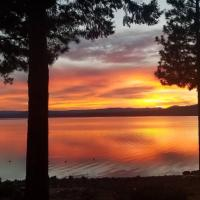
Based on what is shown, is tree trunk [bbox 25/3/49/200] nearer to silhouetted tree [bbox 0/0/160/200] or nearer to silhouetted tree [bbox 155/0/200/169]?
silhouetted tree [bbox 0/0/160/200]

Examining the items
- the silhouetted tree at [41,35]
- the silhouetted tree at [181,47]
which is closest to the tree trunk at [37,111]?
the silhouetted tree at [41,35]

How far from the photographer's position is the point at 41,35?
1102 centimetres

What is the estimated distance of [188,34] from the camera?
24.2m

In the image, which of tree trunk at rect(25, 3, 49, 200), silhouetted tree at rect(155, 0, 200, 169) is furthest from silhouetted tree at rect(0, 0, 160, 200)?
silhouetted tree at rect(155, 0, 200, 169)

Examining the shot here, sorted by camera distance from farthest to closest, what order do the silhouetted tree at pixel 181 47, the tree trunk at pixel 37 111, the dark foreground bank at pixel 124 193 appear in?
1. the silhouetted tree at pixel 181 47
2. the dark foreground bank at pixel 124 193
3. the tree trunk at pixel 37 111

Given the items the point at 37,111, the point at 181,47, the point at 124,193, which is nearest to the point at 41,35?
the point at 37,111

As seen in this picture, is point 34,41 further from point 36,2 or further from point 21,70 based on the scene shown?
point 21,70

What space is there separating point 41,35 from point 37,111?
6.04 ft

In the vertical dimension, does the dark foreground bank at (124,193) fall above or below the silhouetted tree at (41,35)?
below

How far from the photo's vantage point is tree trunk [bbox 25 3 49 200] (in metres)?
10.9

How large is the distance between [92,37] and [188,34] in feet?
39.2

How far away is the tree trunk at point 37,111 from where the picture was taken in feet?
35.7

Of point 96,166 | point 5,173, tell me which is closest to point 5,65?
point 5,173

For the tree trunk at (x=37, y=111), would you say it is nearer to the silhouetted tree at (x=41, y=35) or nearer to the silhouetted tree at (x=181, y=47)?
the silhouetted tree at (x=41, y=35)
